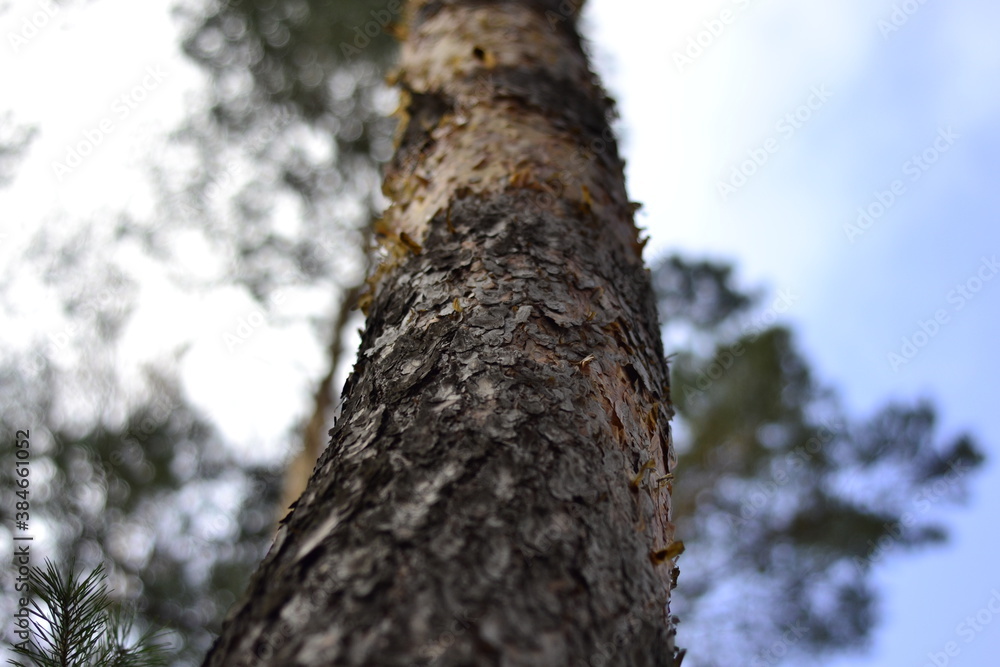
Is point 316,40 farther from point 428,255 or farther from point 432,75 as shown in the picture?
point 428,255

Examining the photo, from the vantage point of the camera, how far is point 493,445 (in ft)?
2.68

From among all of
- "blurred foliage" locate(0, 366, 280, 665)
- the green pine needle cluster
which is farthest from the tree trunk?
"blurred foliage" locate(0, 366, 280, 665)

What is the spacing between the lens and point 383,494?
0.77 m

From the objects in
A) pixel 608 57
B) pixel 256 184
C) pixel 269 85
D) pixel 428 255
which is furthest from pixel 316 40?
pixel 428 255

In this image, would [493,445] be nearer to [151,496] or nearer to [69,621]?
[69,621]

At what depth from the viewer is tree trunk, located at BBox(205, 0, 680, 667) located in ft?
2.14

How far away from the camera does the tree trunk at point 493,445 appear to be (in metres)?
0.65

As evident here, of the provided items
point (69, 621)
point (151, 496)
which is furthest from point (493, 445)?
point (151, 496)

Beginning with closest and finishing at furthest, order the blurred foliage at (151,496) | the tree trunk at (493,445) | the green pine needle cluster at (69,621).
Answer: the tree trunk at (493,445) → the green pine needle cluster at (69,621) → the blurred foliage at (151,496)

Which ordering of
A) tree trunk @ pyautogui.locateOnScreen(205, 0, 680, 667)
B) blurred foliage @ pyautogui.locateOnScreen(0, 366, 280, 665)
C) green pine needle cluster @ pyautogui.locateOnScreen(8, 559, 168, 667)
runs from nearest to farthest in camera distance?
1. tree trunk @ pyautogui.locateOnScreen(205, 0, 680, 667)
2. green pine needle cluster @ pyautogui.locateOnScreen(8, 559, 168, 667)
3. blurred foliage @ pyautogui.locateOnScreen(0, 366, 280, 665)
